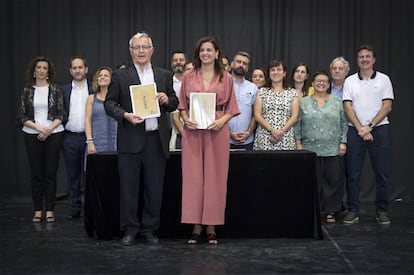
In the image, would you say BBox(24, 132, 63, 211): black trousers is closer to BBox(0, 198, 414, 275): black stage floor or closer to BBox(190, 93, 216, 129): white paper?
BBox(0, 198, 414, 275): black stage floor

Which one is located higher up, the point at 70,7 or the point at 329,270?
the point at 70,7

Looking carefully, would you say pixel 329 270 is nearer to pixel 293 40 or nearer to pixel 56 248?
pixel 56 248

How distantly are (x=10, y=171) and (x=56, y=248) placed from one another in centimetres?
315

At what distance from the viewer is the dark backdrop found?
6895mm

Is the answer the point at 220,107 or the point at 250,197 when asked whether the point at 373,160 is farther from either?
the point at 220,107

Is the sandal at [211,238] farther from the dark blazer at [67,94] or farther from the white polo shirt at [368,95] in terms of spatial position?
the dark blazer at [67,94]

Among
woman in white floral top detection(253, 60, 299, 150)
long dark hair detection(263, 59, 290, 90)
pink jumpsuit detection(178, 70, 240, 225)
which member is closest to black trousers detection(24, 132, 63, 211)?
pink jumpsuit detection(178, 70, 240, 225)

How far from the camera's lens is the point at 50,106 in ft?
17.1

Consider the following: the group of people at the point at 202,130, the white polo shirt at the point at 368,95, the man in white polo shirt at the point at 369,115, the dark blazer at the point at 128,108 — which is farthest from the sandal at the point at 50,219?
the white polo shirt at the point at 368,95

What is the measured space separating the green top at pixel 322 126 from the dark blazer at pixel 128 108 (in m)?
1.36

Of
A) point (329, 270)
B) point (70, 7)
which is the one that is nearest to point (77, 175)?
point (70, 7)

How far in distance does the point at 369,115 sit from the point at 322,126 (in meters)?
0.41

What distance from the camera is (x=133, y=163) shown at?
13.9 ft

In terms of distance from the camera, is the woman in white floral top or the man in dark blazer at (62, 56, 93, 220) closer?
the woman in white floral top
